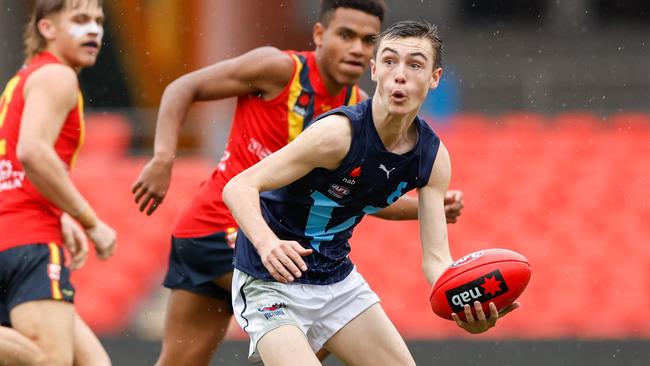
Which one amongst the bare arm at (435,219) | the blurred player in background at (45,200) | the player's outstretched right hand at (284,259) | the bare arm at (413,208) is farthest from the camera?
the bare arm at (413,208)

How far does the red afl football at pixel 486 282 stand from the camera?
15.8 feet

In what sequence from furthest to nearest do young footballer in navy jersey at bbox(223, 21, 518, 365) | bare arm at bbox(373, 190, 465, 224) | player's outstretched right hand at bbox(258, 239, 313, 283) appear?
1. bare arm at bbox(373, 190, 465, 224)
2. young footballer in navy jersey at bbox(223, 21, 518, 365)
3. player's outstretched right hand at bbox(258, 239, 313, 283)

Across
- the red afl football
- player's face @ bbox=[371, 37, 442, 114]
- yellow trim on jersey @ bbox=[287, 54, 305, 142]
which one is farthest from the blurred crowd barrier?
player's face @ bbox=[371, 37, 442, 114]

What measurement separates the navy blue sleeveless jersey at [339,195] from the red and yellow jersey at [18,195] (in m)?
1.19

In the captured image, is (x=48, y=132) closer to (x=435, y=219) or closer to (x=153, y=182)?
(x=153, y=182)

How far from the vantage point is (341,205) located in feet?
16.6

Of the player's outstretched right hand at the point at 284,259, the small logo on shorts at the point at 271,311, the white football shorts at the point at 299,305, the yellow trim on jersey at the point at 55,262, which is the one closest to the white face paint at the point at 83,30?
the yellow trim on jersey at the point at 55,262

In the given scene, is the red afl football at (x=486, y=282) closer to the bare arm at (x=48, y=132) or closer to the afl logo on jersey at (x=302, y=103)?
the afl logo on jersey at (x=302, y=103)

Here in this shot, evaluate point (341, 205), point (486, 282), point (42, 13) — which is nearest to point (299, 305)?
point (341, 205)

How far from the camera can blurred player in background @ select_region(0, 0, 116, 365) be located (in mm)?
5613

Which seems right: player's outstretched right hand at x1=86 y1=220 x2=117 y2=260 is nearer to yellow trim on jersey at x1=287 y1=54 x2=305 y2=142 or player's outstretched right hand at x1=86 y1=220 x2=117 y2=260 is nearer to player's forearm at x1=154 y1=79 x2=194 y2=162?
player's forearm at x1=154 y1=79 x2=194 y2=162

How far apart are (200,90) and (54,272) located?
1.20m

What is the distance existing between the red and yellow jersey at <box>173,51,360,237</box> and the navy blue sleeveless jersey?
948 millimetres

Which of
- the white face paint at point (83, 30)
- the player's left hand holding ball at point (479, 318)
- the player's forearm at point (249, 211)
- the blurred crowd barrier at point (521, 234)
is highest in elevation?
the white face paint at point (83, 30)
